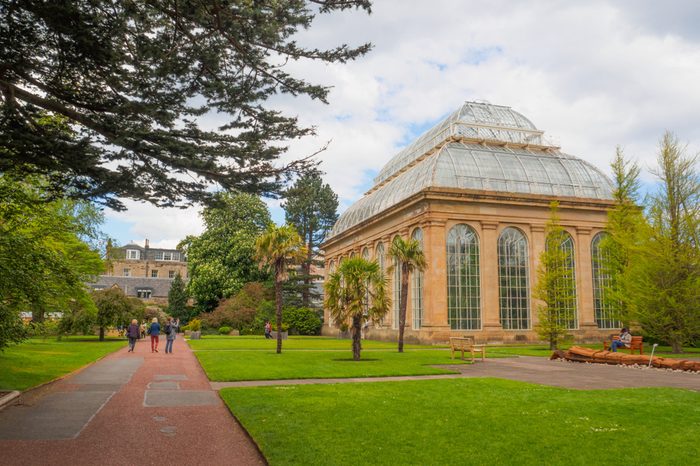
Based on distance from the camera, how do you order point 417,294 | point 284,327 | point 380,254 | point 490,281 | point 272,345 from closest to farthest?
1. point 272,345
2. point 490,281
3. point 417,294
4. point 380,254
5. point 284,327

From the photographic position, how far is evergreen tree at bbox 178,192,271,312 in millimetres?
60750

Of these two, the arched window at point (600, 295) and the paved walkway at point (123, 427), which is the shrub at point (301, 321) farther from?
the paved walkway at point (123, 427)

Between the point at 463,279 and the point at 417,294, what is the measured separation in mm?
3574

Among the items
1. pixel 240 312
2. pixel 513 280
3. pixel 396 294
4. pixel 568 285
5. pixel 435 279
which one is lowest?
pixel 240 312

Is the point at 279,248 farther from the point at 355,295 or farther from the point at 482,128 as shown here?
the point at 482,128

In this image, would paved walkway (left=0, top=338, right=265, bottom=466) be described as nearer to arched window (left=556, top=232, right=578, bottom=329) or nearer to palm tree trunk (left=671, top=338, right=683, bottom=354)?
palm tree trunk (left=671, top=338, right=683, bottom=354)

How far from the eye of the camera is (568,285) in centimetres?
3669

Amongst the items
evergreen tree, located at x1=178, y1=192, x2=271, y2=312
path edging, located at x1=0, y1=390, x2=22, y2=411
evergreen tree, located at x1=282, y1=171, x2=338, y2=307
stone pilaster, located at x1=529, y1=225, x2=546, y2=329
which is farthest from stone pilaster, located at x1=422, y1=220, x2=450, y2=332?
evergreen tree, located at x1=282, y1=171, x2=338, y2=307

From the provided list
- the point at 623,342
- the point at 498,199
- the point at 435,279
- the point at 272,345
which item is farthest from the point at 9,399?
the point at 498,199

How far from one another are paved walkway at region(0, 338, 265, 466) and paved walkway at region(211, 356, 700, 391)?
235cm

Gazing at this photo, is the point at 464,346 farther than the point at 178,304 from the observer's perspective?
No

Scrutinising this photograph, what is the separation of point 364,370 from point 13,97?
515 inches

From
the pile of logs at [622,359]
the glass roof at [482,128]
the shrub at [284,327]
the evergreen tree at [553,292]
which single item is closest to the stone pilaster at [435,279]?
the evergreen tree at [553,292]

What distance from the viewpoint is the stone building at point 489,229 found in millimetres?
38594
